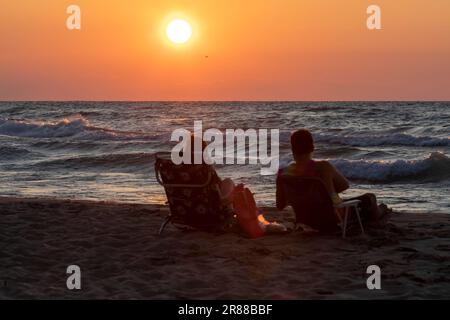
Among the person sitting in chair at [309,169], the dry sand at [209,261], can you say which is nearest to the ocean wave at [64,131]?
the dry sand at [209,261]

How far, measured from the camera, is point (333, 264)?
7016mm

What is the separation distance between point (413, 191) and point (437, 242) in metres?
7.83

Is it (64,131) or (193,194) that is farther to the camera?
(64,131)

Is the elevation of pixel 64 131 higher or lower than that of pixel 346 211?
lower

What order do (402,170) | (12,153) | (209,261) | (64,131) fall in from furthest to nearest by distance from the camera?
1. (64,131)
2. (12,153)
3. (402,170)
4. (209,261)

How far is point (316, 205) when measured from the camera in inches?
313

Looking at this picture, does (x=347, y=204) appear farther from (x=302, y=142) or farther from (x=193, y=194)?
(x=193, y=194)

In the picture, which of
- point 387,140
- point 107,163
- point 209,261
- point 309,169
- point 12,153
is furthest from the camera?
point 387,140

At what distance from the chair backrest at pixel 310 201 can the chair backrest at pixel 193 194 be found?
938 mm

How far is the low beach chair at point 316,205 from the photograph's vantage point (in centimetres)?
779

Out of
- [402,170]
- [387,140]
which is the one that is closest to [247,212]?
[402,170]

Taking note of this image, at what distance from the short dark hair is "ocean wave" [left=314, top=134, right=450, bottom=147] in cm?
2303

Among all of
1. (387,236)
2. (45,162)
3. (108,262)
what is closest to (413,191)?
(387,236)

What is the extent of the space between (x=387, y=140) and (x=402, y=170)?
1225cm
